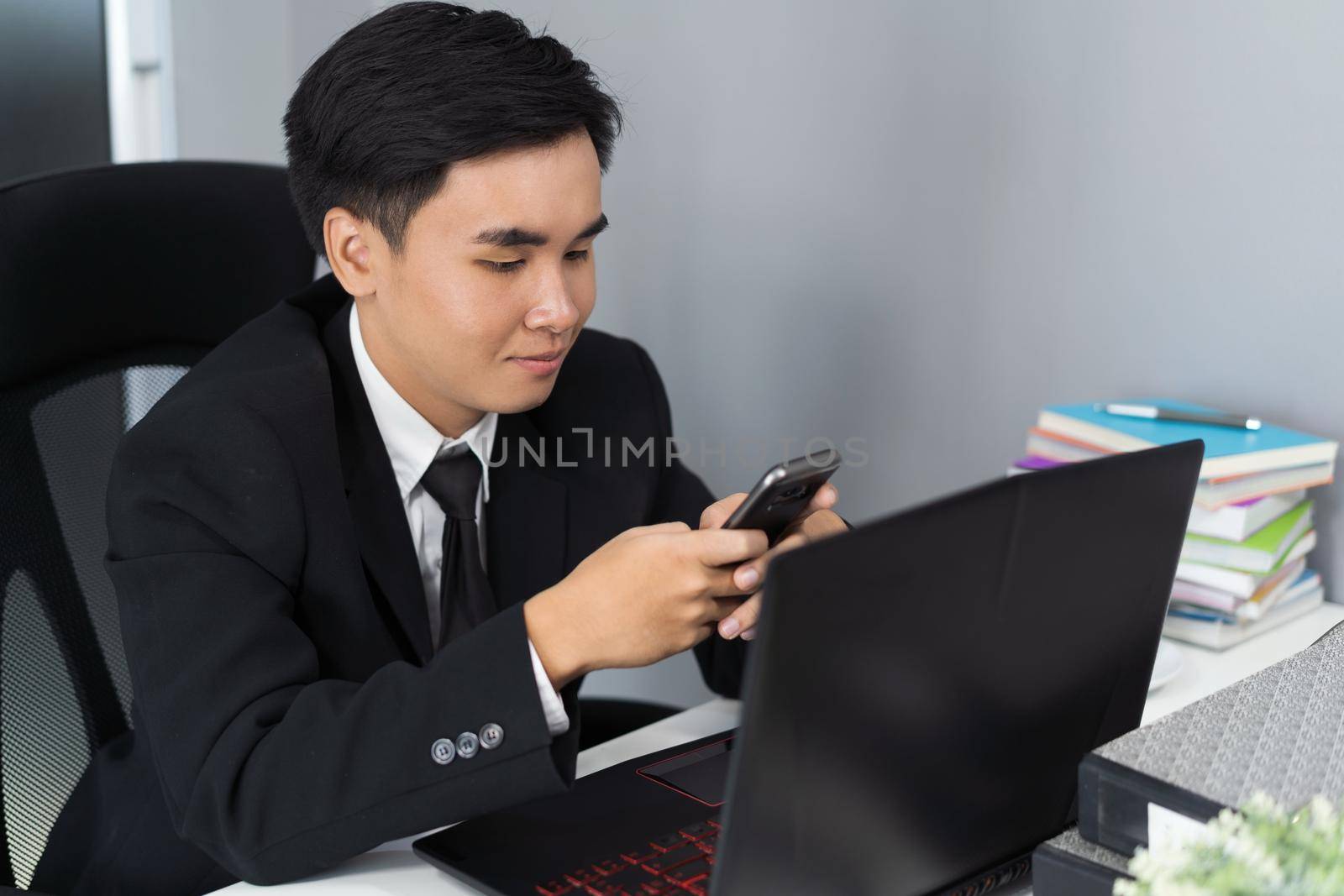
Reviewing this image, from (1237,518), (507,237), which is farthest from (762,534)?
(1237,518)

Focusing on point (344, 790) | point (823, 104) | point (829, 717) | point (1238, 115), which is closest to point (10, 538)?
point (344, 790)

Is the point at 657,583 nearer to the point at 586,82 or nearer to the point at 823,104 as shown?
the point at 586,82

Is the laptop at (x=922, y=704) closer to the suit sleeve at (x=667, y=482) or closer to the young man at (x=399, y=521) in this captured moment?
A: the young man at (x=399, y=521)

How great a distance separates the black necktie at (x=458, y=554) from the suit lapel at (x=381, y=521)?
0.04 metres

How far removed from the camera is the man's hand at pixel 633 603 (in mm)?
848

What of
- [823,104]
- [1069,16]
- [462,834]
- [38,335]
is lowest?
[462,834]

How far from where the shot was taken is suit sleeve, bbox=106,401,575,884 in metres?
0.85

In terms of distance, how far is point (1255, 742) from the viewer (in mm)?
728

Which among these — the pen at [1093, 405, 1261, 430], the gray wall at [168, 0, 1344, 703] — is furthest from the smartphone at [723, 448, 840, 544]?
the gray wall at [168, 0, 1344, 703]

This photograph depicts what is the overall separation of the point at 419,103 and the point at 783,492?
487 mm

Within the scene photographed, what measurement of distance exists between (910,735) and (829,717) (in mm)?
69

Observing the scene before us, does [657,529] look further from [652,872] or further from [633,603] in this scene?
[652,872]

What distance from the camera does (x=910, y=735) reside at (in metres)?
0.67

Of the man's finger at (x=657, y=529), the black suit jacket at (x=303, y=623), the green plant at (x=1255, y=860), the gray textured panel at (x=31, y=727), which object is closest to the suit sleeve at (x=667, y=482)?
the black suit jacket at (x=303, y=623)
